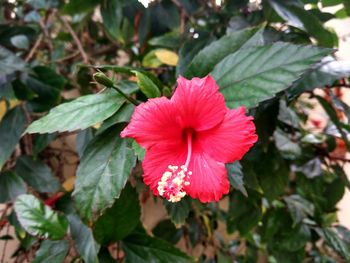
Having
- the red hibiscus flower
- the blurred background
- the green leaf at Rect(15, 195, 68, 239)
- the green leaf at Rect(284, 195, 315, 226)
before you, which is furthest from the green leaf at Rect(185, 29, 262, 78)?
the green leaf at Rect(284, 195, 315, 226)

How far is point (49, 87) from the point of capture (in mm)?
824

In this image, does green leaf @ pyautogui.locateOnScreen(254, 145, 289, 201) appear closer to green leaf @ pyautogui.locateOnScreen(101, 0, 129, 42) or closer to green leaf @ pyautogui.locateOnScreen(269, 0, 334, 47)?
green leaf @ pyautogui.locateOnScreen(269, 0, 334, 47)

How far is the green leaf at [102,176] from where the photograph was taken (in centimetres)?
47

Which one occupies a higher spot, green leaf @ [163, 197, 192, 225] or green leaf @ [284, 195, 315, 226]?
green leaf @ [163, 197, 192, 225]

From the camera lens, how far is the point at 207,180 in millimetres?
Answer: 406

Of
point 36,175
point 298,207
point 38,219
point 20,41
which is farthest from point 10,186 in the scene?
point 298,207

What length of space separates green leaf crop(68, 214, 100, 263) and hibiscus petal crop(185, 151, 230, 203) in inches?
10.0

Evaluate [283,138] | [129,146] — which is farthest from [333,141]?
[129,146]

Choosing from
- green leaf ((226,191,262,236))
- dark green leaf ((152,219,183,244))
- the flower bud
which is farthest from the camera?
dark green leaf ((152,219,183,244))

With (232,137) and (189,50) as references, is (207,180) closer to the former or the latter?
(232,137)

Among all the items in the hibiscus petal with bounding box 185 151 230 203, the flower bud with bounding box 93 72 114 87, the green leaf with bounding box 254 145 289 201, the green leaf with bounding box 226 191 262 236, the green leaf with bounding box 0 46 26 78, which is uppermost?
the flower bud with bounding box 93 72 114 87

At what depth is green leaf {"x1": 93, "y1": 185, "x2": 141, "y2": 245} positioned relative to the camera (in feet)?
2.00

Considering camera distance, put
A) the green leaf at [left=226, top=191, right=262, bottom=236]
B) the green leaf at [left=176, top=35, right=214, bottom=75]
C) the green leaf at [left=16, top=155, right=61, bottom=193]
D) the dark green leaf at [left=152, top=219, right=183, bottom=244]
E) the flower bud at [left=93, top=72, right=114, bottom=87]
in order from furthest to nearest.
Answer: the dark green leaf at [left=152, top=219, right=183, bottom=244] → the green leaf at [left=226, top=191, right=262, bottom=236] → the green leaf at [left=16, top=155, right=61, bottom=193] → the green leaf at [left=176, top=35, right=214, bottom=75] → the flower bud at [left=93, top=72, right=114, bottom=87]

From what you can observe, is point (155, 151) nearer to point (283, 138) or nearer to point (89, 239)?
point (89, 239)
